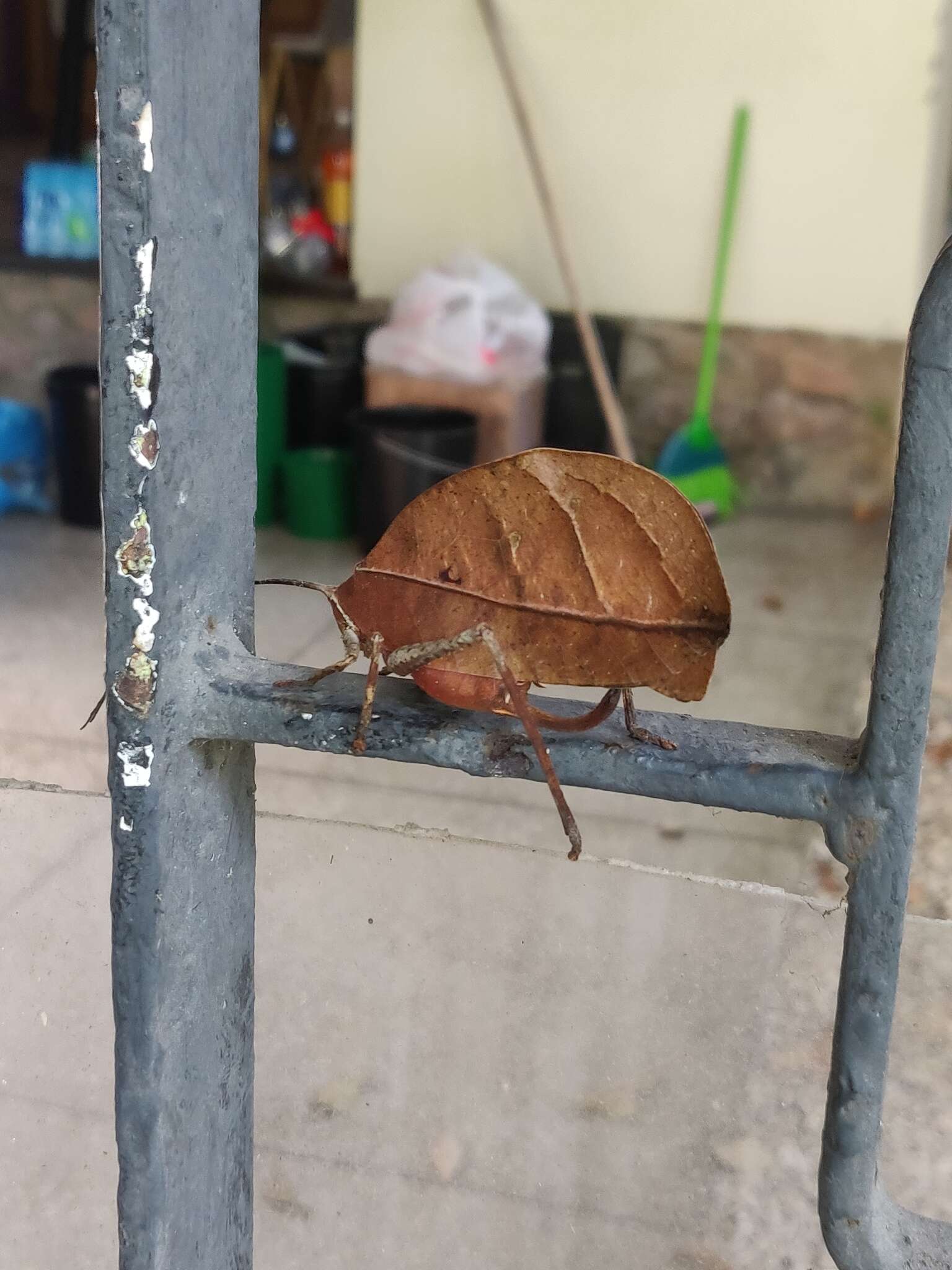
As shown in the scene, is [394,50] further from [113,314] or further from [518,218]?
[113,314]

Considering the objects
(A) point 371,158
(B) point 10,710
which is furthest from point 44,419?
(B) point 10,710

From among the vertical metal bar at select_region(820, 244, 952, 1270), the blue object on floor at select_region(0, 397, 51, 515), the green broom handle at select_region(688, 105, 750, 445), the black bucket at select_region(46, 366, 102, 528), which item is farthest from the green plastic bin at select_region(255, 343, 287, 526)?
the vertical metal bar at select_region(820, 244, 952, 1270)

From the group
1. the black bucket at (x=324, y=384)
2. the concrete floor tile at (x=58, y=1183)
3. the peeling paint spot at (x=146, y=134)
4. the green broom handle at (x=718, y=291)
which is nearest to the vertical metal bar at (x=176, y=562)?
the peeling paint spot at (x=146, y=134)

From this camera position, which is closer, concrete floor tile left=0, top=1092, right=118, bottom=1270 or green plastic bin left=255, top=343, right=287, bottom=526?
concrete floor tile left=0, top=1092, right=118, bottom=1270

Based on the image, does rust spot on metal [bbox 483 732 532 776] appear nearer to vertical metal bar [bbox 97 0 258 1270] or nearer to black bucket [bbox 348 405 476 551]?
vertical metal bar [bbox 97 0 258 1270]

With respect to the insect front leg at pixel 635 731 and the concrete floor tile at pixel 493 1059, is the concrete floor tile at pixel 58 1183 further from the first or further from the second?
the insect front leg at pixel 635 731

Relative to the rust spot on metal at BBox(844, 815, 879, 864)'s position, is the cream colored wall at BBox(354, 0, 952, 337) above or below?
above
